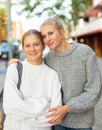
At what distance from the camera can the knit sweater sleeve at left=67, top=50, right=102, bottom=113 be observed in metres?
2.77

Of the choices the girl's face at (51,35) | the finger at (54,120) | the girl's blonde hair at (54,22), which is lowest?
the finger at (54,120)

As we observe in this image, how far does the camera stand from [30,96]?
8.93 ft

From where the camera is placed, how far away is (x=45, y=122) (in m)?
2.68

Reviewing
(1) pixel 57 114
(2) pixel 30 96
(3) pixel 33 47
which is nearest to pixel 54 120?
(1) pixel 57 114

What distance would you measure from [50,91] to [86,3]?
36.9 meters

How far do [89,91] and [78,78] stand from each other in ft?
0.41

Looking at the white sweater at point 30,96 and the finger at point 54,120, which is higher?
the white sweater at point 30,96

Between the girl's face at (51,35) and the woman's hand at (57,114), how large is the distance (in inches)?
17.5

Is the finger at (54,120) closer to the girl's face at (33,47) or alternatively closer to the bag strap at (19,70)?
the bag strap at (19,70)

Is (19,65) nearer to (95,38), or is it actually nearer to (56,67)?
(56,67)

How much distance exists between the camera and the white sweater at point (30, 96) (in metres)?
2.66

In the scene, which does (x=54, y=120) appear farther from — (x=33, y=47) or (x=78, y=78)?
(x=33, y=47)

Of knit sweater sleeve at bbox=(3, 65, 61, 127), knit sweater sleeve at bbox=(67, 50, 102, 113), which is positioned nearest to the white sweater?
knit sweater sleeve at bbox=(3, 65, 61, 127)

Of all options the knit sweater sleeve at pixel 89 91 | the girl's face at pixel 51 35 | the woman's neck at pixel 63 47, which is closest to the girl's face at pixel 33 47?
the girl's face at pixel 51 35
